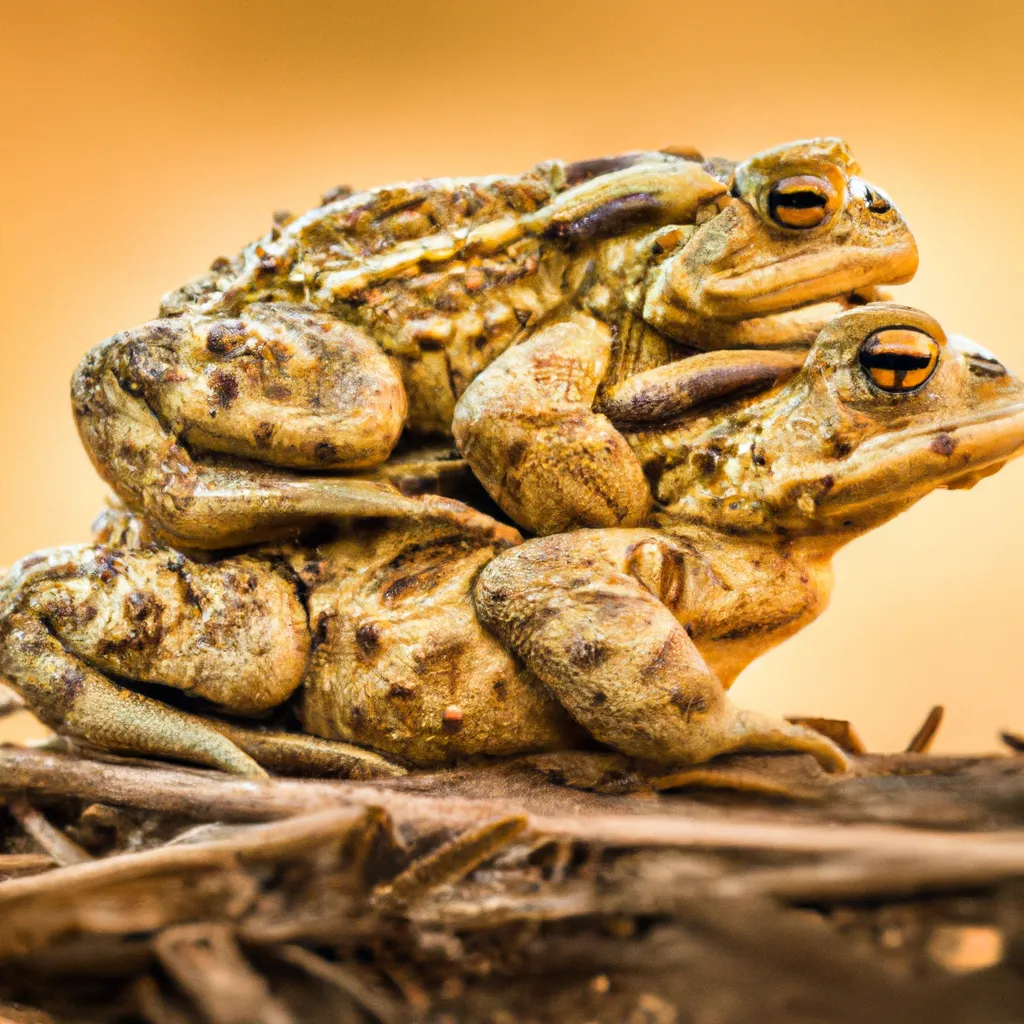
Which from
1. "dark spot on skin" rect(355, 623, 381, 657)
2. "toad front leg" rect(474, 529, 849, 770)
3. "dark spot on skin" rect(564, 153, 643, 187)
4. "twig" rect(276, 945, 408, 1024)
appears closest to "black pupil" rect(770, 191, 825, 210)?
"dark spot on skin" rect(564, 153, 643, 187)

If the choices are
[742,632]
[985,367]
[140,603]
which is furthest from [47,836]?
[985,367]

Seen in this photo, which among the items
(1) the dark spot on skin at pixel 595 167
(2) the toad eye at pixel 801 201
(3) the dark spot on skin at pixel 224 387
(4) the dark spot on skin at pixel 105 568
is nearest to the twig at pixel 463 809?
(4) the dark spot on skin at pixel 105 568

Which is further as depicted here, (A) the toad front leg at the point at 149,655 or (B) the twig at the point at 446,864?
(A) the toad front leg at the point at 149,655

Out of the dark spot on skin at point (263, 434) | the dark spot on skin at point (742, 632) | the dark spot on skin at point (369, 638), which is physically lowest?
the dark spot on skin at point (742, 632)

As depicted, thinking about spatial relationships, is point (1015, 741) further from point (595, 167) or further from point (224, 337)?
point (224, 337)

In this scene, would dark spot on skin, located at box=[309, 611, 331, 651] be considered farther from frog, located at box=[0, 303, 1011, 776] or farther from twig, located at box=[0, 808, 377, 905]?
twig, located at box=[0, 808, 377, 905]

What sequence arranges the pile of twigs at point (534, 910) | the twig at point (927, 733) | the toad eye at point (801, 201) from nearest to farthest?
the pile of twigs at point (534, 910), the toad eye at point (801, 201), the twig at point (927, 733)

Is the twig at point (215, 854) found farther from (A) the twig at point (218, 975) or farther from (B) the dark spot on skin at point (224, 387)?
(B) the dark spot on skin at point (224, 387)

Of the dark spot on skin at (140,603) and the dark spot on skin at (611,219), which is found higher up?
the dark spot on skin at (611,219)
